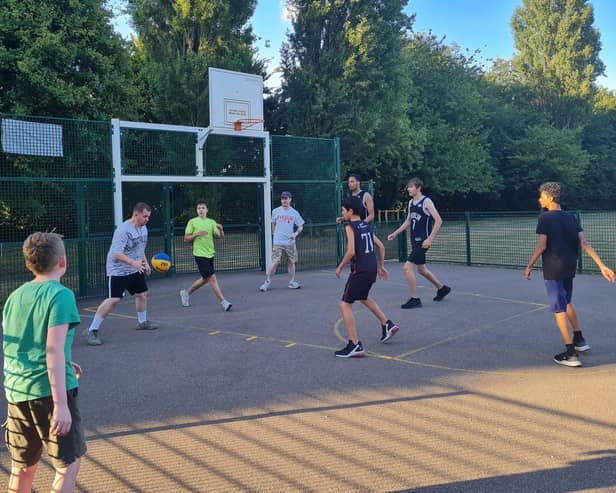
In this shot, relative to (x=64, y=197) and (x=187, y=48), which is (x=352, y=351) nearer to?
(x=64, y=197)

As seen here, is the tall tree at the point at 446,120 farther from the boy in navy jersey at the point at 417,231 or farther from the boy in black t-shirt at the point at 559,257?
the boy in black t-shirt at the point at 559,257

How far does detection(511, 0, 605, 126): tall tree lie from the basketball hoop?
1998 inches

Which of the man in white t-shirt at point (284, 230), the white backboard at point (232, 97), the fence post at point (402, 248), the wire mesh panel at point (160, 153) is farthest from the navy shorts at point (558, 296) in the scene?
the fence post at point (402, 248)

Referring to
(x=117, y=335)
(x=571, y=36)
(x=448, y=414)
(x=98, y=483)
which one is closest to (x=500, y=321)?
(x=448, y=414)

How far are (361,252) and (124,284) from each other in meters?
3.36

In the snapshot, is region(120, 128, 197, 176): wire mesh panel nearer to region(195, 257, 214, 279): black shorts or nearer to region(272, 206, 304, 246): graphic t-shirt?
region(272, 206, 304, 246): graphic t-shirt

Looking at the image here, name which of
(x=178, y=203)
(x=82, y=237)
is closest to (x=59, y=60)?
(x=178, y=203)

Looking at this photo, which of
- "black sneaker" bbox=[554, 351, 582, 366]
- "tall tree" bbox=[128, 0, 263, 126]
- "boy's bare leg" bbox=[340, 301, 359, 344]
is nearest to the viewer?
"black sneaker" bbox=[554, 351, 582, 366]

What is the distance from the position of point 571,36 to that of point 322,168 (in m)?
54.4

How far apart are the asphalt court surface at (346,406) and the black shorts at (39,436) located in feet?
2.87

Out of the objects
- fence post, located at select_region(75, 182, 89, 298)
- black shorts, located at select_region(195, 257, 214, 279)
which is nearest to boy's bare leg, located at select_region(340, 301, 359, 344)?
black shorts, located at select_region(195, 257, 214, 279)

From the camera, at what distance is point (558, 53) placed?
197ft

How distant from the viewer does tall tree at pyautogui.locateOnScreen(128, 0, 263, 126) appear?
26.5 metres

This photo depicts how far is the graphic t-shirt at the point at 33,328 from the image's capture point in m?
2.96
